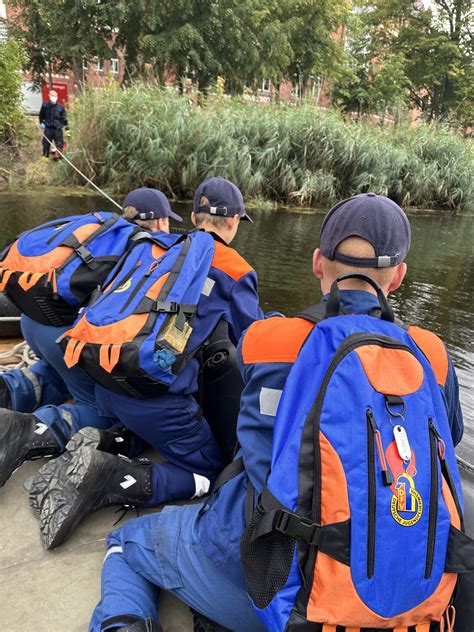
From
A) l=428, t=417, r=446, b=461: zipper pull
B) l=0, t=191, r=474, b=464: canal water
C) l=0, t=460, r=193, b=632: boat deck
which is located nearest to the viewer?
l=428, t=417, r=446, b=461: zipper pull

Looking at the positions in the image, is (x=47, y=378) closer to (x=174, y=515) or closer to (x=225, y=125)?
(x=174, y=515)

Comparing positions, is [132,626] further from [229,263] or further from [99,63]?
[99,63]

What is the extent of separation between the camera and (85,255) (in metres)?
2.43

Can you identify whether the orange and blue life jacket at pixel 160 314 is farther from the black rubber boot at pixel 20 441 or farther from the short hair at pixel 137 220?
the short hair at pixel 137 220

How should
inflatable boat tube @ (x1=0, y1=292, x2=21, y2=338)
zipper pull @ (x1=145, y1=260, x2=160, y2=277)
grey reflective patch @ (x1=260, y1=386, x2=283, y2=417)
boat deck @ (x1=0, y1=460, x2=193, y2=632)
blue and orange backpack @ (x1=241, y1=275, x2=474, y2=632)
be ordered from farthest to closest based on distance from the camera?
inflatable boat tube @ (x1=0, y1=292, x2=21, y2=338) → zipper pull @ (x1=145, y1=260, x2=160, y2=277) → boat deck @ (x1=0, y1=460, x2=193, y2=632) → grey reflective patch @ (x1=260, y1=386, x2=283, y2=417) → blue and orange backpack @ (x1=241, y1=275, x2=474, y2=632)

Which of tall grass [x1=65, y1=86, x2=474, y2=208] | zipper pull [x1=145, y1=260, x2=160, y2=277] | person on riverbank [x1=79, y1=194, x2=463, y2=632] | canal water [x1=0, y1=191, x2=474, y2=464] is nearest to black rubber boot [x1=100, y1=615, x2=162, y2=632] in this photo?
person on riverbank [x1=79, y1=194, x2=463, y2=632]

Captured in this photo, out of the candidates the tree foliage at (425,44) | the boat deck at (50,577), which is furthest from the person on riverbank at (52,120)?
the tree foliage at (425,44)

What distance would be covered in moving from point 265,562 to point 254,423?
0.34 m

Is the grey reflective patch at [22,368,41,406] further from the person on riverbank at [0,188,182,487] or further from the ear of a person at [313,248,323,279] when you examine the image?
the ear of a person at [313,248,323,279]

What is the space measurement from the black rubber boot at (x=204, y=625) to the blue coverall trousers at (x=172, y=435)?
0.61m

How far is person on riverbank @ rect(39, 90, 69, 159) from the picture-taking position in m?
13.7

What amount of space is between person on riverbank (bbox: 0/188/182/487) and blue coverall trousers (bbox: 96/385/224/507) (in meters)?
0.21

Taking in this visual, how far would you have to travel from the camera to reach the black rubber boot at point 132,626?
1382 millimetres

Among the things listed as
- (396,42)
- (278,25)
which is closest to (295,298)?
(278,25)
